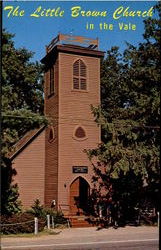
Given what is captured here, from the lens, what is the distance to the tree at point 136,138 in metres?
23.5

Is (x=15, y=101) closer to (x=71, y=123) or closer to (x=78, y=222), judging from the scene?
(x=71, y=123)

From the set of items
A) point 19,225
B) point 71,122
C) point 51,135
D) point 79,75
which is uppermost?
point 79,75

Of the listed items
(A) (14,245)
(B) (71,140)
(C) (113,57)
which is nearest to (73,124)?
(B) (71,140)

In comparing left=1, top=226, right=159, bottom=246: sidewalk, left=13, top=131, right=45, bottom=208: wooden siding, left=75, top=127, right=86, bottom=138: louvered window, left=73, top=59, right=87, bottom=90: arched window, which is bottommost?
left=1, top=226, right=159, bottom=246: sidewalk

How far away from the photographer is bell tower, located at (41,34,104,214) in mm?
28219

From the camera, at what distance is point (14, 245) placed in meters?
19.3

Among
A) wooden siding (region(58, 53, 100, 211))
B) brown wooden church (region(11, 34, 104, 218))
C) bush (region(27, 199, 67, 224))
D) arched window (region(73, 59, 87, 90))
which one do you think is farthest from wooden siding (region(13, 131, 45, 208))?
arched window (region(73, 59, 87, 90))

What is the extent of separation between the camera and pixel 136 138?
24.3 meters

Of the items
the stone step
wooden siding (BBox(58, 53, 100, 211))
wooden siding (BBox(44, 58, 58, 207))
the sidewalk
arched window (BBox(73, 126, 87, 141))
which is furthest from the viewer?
arched window (BBox(73, 126, 87, 141))

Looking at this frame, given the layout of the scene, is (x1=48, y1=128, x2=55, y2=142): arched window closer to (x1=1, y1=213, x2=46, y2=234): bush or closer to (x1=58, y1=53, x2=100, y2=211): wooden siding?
(x1=58, y1=53, x2=100, y2=211): wooden siding

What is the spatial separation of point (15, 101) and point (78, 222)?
892cm

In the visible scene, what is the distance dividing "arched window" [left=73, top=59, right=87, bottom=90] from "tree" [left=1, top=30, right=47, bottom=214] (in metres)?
3.51

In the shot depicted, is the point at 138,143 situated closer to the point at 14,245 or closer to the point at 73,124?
the point at 73,124

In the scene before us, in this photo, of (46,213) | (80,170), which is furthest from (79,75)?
(46,213)
